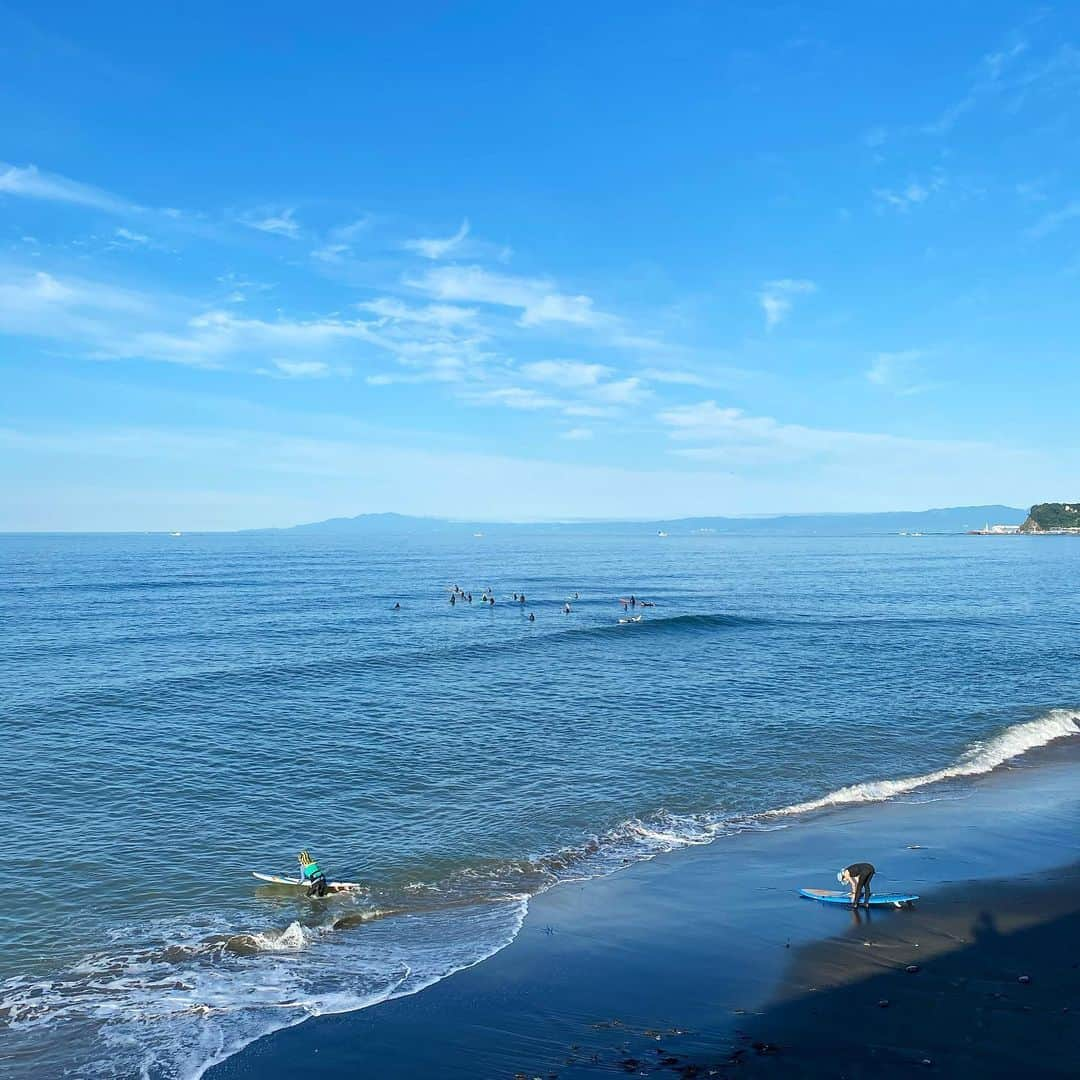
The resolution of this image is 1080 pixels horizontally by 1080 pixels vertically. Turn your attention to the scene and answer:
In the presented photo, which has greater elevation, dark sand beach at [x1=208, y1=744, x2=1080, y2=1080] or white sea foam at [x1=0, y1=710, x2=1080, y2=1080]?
dark sand beach at [x1=208, y1=744, x2=1080, y2=1080]

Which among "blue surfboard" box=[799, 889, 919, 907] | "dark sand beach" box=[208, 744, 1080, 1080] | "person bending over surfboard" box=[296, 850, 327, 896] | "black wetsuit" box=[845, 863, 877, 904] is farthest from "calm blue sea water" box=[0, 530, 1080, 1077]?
"black wetsuit" box=[845, 863, 877, 904]

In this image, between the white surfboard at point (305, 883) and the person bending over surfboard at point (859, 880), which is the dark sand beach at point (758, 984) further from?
the white surfboard at point (305, 883)

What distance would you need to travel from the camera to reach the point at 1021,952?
1500 centimetres

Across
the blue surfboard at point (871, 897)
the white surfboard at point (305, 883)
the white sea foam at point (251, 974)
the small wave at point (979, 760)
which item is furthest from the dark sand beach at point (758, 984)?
the white surfboard at point (305, 883)

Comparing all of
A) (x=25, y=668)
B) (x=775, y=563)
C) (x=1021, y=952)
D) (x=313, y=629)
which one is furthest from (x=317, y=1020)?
(x=775, y=563)

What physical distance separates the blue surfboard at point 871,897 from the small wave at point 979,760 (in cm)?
648

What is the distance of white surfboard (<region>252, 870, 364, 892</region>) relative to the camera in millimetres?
18812

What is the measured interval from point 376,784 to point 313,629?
36.3 meters

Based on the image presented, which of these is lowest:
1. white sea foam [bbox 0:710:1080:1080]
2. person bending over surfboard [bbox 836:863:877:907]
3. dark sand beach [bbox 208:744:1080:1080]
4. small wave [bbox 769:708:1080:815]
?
small wave [bbox 769:708:1080:815]

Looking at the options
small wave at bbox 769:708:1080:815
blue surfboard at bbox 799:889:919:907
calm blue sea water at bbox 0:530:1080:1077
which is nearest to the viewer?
calm blue sea water at bbox 0:530:1080:1077

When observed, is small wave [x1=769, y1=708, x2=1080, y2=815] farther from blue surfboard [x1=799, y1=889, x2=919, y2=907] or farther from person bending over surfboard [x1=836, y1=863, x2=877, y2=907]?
person bending over surfboard [x1=836, y1=863, x2=877, y2=907]

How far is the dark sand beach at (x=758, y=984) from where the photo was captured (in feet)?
39.1

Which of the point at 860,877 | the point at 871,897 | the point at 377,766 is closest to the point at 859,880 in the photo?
the point at 860,877

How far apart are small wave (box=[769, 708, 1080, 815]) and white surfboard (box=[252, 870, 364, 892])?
1236 cm
